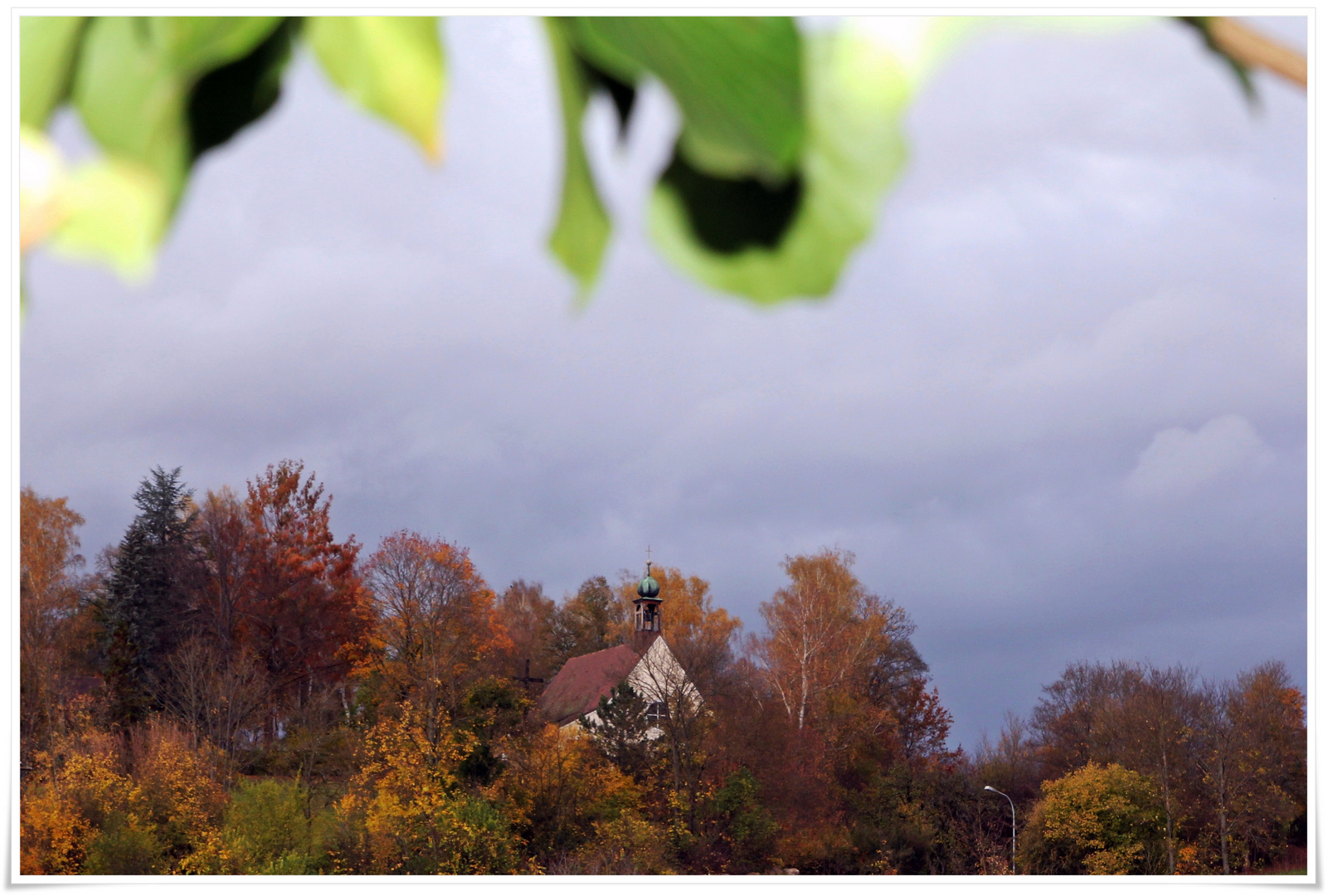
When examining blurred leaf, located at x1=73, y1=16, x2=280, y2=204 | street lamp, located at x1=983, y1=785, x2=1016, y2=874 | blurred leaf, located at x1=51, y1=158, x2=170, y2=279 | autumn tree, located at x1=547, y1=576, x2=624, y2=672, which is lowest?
street lamp, located at x1=983, y1=785, x2=1016, y2=874

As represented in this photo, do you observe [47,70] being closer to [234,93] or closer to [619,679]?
[234,93]

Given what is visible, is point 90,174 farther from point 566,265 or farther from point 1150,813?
point 1150,813

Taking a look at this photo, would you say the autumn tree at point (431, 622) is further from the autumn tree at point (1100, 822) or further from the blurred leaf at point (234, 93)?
the blurred leaf at point (234, 93)

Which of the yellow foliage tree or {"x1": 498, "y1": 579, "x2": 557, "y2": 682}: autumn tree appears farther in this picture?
{"x1": 498, "y1": 579, "x2": 557, "y2": 682}: autumn tree

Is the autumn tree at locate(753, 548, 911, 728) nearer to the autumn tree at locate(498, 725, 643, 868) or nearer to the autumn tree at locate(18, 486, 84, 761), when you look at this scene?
the autumn tree at locate(498, 725, 643, 868)

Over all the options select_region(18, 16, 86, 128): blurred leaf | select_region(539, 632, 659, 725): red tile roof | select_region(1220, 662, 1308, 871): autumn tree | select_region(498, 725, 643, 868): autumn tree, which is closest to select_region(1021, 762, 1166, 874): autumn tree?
select_region(1220, 662, 1308, 871): autumn tree
